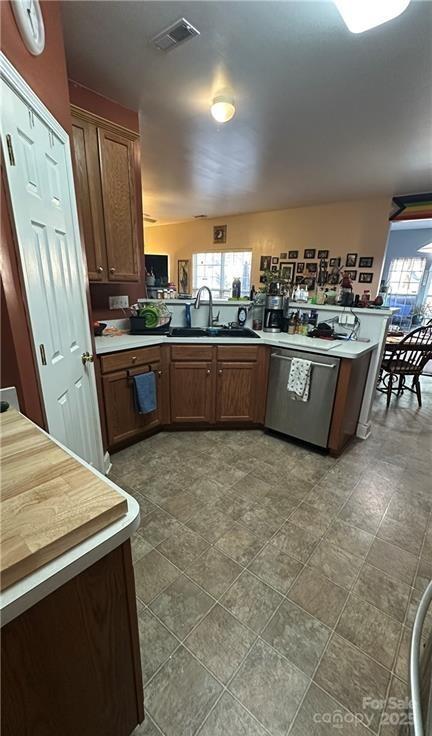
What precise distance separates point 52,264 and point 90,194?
1087 millimetres

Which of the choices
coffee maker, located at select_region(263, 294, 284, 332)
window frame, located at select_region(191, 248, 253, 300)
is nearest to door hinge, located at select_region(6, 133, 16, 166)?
coffee maker, located at select_region(263, 294, 284, 332)

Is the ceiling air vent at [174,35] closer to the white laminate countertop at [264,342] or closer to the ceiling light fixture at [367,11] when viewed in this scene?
the ceiling light fixture at [367,11]

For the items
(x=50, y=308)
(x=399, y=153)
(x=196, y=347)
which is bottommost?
(x=196, y=347)

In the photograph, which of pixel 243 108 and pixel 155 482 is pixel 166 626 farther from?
pixel 243 108

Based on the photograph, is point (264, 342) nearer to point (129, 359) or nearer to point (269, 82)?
point (129, 359)

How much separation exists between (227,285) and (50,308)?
20.3 feet

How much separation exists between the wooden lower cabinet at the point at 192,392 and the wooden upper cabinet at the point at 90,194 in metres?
0.96

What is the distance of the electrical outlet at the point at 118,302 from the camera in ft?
8.65

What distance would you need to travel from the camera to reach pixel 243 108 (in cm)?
235

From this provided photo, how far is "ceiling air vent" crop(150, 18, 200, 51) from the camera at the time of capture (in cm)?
154

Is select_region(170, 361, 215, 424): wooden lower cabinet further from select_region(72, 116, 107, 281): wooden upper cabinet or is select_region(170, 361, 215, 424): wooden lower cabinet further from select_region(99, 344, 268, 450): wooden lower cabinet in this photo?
select_region(72, 116, 107, 281): wooden upper cabinet

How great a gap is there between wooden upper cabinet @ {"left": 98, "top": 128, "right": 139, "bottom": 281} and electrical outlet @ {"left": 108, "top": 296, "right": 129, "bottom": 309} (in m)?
0.31

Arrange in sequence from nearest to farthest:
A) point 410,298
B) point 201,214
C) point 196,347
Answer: point 196,347 < point 201,214 < point 410,298

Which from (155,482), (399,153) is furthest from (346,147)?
(155,482)
